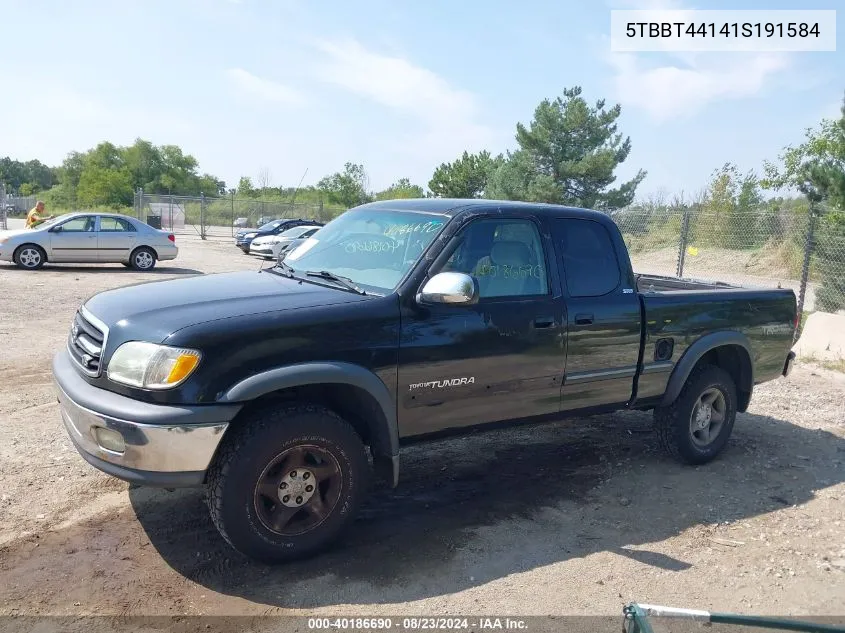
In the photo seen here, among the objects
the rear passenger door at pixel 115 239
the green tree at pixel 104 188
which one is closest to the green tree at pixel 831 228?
the rear passenger door at pixel 115 239

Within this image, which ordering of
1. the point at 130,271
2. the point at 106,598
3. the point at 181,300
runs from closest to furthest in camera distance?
1. the point at 106,598
2. the point at 181,300
3. the point at 130,271

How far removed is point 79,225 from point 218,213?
88.5 feet

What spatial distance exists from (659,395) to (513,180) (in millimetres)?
30857

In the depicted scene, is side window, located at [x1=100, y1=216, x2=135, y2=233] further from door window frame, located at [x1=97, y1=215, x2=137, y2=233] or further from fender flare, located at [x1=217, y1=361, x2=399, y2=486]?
fender flare, located at [x1=217, y1=361, x2=399, y2=486]

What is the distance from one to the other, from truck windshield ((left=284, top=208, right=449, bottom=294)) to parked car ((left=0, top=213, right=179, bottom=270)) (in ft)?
44.7

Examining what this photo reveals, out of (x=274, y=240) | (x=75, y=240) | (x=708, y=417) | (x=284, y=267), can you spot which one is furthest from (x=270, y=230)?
(x=708, y=417)

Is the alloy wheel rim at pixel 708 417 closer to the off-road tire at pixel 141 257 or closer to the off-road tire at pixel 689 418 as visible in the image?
the off-road tire at pixel 689 418

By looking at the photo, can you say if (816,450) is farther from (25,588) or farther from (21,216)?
(21,216)

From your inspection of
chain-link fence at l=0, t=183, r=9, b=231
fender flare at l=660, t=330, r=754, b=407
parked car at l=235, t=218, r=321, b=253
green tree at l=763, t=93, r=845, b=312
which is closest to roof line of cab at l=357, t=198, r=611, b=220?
fender flare at l=660, t=330, r=754, b=407

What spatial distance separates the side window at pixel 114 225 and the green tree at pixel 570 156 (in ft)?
67.3

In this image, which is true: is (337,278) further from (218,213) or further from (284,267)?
(218,213)

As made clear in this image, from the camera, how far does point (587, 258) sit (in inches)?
196

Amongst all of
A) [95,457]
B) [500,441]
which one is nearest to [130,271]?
[500,441]

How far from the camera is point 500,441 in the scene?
613 centimetres
